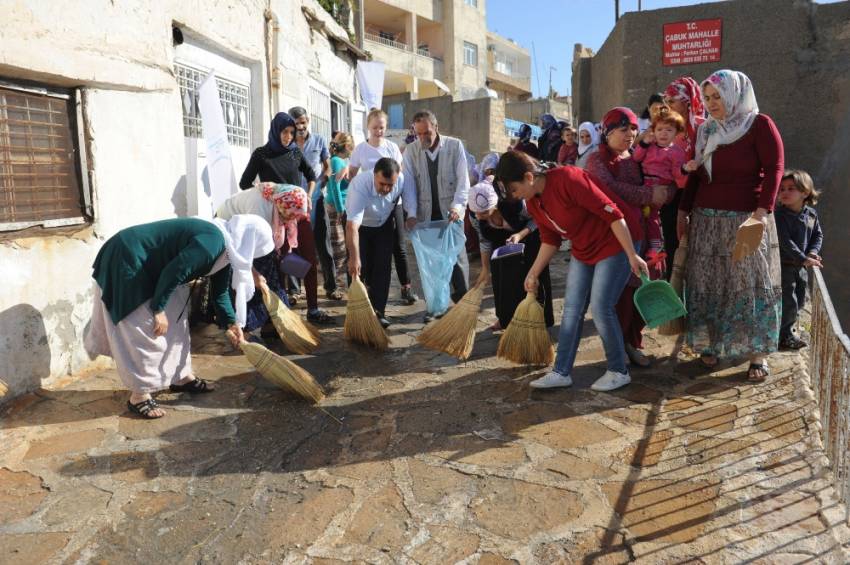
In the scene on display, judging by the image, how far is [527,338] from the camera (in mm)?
4375

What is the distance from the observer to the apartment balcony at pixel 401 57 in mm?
27297

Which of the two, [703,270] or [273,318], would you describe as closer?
[703,270]

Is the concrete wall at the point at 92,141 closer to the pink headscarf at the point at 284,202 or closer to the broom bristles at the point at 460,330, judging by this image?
the pink headscarf at the point at 284,202

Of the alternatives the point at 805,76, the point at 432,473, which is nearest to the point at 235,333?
the point at 432,473

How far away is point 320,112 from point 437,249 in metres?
5.64

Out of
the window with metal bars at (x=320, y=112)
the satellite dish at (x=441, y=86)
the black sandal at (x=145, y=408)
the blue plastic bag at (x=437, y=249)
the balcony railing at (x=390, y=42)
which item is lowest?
the black sandal at (x=145, y=408)

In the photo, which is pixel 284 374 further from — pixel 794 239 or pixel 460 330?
pixel 794 239

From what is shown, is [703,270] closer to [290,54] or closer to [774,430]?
[774,430]

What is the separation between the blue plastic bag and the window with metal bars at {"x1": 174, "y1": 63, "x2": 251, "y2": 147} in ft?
8.25

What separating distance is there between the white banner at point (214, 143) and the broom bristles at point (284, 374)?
2073 millimetres

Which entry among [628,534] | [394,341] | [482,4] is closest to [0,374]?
[394,341]

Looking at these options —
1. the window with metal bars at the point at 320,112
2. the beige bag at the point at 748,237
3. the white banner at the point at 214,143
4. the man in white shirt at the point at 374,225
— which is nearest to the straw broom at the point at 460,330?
the man in white shirt at the point at 374,225

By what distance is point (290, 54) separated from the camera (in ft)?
26.6

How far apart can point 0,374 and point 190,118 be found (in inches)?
126
